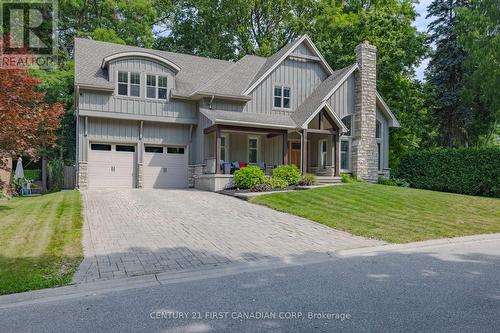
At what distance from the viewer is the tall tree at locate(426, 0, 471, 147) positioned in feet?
92.3

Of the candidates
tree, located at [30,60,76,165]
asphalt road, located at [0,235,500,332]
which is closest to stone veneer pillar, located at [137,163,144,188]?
tree, located at [30,60,76,165]

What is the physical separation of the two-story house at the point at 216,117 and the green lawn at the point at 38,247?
8.09m

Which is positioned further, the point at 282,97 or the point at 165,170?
the point at 282,97

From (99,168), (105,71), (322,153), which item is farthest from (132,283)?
(322,153)

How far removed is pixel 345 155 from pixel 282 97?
202 inches

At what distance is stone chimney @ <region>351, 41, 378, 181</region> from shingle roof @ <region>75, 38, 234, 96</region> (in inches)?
335

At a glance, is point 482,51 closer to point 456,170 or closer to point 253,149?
point 456,170

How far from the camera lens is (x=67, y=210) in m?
11.6

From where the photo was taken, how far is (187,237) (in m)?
8.38

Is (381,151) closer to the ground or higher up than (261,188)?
higher up

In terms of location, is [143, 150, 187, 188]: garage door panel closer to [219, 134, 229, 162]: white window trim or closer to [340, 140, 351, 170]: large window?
[219, 134, 229, 162]: white window trim

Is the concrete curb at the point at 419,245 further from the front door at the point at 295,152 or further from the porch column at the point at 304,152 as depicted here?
the front door at the point at 295,152

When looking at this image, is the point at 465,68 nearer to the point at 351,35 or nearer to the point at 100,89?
the point at 351,35

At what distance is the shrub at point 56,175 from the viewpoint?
69.7ft
